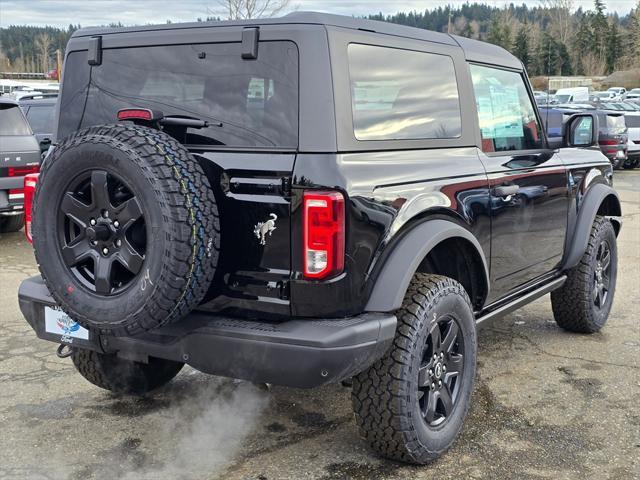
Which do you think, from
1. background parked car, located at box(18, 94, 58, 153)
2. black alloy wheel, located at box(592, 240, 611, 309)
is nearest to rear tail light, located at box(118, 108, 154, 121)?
black alloy wheel, located at box(592, 240, 611, 309)

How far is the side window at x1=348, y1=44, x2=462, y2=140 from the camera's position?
307cm

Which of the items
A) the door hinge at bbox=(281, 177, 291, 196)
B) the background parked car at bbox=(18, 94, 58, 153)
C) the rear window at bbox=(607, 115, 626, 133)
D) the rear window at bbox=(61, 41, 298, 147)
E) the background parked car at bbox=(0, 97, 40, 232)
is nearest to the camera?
the door hinge at bbox=(281, 177, 291, 196)

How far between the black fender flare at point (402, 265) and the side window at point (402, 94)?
0.44m

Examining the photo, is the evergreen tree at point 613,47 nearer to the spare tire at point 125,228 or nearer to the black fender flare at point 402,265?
the black fender flare at point 402,265

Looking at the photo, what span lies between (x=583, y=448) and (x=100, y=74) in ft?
9.32

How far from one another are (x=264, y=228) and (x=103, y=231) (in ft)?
2.01

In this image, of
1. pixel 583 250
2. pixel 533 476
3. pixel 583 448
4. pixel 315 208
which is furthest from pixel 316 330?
pixel 583 250

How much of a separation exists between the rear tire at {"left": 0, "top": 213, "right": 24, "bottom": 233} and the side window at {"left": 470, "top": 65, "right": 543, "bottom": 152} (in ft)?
21.9

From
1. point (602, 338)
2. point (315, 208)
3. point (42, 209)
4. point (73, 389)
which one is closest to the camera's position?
point (315, 208)

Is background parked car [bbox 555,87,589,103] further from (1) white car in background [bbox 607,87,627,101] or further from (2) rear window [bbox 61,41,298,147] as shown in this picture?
(2) rear window [bbox 61,41,298,147]

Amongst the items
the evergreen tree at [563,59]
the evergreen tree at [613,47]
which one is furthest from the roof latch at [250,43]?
the evergreen tree at [613,47]

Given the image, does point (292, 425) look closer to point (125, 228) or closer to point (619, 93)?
point (125, 228)

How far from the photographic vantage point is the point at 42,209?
9.73 ft

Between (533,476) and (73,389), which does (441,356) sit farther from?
(73,389)
